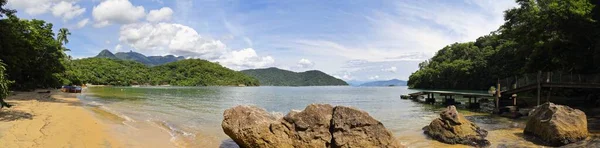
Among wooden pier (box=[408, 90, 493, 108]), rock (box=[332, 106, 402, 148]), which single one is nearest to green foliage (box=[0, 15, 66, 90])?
rock (box=[332, 106, 402, 148])

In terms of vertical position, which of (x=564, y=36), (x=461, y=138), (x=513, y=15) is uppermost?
(x=513, y=15)

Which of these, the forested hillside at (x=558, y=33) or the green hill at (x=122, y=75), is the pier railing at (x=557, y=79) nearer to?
the forested hillside at (x=558, y=33)

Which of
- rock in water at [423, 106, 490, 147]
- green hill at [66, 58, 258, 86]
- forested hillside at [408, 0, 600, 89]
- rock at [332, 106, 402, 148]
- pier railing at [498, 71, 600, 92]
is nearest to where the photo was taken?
rock at [332, 106, 402, 148]

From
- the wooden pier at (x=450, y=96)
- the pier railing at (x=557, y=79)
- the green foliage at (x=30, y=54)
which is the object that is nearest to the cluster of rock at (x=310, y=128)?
the pier railing at (x=557, y=79)

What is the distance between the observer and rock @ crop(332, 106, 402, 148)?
1091 cm

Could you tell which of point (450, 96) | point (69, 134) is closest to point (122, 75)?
point (450, 96)

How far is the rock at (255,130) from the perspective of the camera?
35.8ft

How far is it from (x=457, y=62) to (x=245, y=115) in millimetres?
111647

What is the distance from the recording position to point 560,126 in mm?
14906

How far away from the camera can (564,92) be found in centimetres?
4100

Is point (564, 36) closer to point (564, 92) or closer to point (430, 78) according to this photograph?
point (564, 92)

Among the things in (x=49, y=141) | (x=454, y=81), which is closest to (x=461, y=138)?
(x=49, y=141)

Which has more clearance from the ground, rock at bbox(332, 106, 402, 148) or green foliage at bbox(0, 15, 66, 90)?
green foliage at bbox(0, 15, 66, 90)

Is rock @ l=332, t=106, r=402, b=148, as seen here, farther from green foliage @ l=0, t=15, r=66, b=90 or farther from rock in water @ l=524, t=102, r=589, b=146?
green foliage @ l=0, t=15, r=66, b=90
